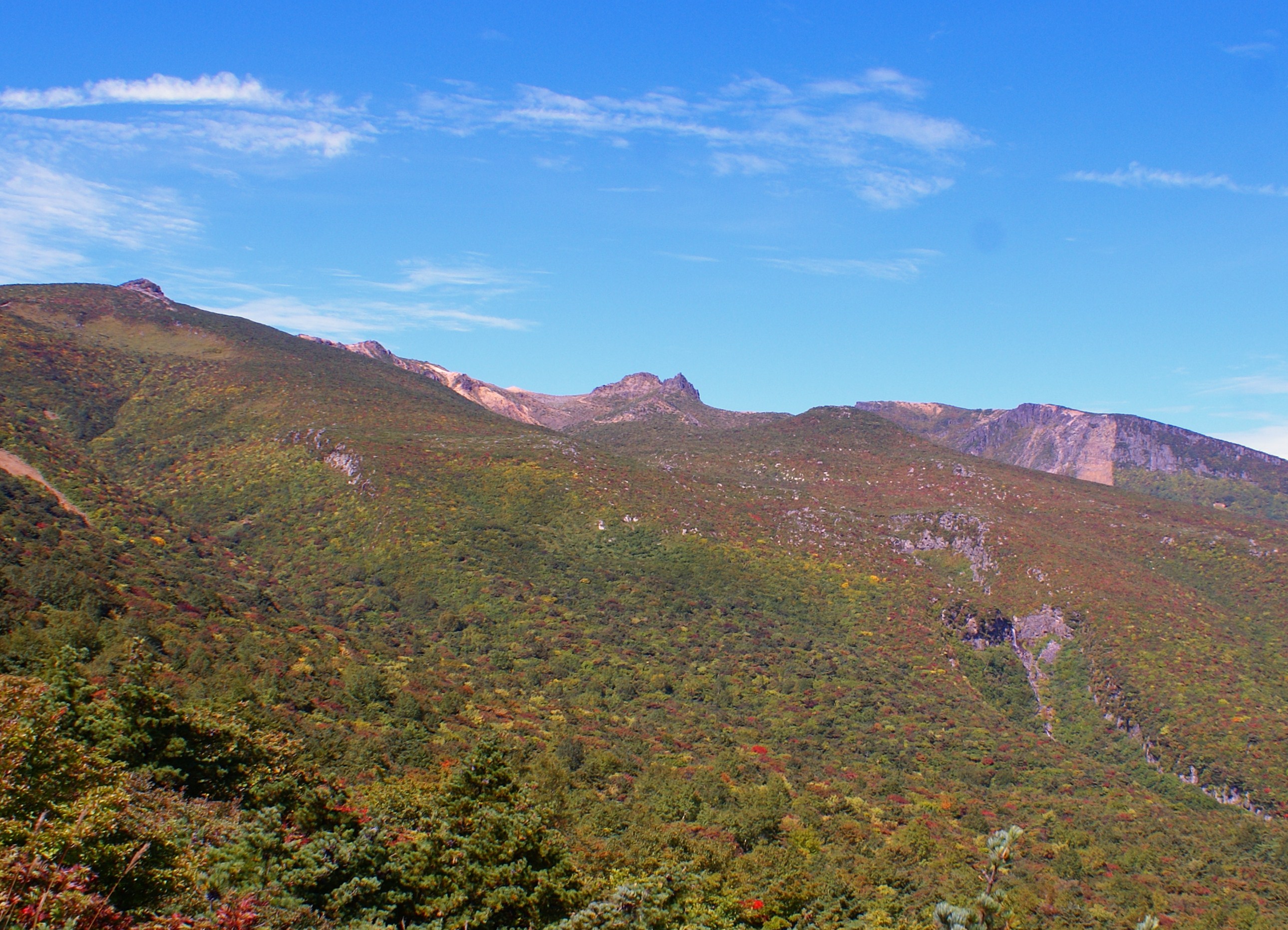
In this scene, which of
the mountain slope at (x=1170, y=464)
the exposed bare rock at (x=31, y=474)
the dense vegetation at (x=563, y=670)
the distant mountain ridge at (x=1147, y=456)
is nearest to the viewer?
the dense vegetation at (x=563, y=670)

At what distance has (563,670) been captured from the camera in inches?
2135

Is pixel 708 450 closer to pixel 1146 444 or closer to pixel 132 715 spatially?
pixel 132 715

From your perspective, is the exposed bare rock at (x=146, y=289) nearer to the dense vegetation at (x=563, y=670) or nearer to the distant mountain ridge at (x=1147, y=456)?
the dense vegetation at (x=563, y=670)

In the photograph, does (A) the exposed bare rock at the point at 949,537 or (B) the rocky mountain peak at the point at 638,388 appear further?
(B) the rocky mountain peak at the point at 638,388

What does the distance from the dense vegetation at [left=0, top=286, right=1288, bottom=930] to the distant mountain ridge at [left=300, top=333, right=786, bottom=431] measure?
160 feet

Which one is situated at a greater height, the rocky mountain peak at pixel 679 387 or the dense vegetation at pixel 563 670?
the rocky mountain peak at pixel 679 387

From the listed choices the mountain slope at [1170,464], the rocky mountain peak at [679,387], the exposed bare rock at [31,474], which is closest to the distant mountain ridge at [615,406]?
the rocky mountain peak at [679,387]

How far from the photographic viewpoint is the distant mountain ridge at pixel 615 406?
16500 centimetres

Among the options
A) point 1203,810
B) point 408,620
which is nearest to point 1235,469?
point 1203,810

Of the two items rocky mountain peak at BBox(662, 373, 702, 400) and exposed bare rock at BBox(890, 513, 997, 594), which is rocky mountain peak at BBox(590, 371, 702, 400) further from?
exposed bare rock at BBox(890, 513, 997, 594)

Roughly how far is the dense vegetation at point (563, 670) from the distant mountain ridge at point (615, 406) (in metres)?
48.9

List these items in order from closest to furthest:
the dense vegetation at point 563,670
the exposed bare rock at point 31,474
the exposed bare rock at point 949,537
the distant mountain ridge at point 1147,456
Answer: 1. the dense vegetation at point 563,670
2. the exposed bare rock at point 31,474
3. the exposed bare rock at point 949,537
4. the distant mountain ridge at point 1147,456

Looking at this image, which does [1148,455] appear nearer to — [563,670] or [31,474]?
[563,670]

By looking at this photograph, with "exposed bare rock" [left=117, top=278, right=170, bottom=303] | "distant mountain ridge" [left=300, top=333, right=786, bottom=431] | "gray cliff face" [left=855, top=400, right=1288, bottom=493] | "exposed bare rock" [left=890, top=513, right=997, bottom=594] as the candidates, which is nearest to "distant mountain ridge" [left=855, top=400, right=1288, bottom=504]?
"gray cliff face" [left=855, top=400, right=1288, bottom=493]
